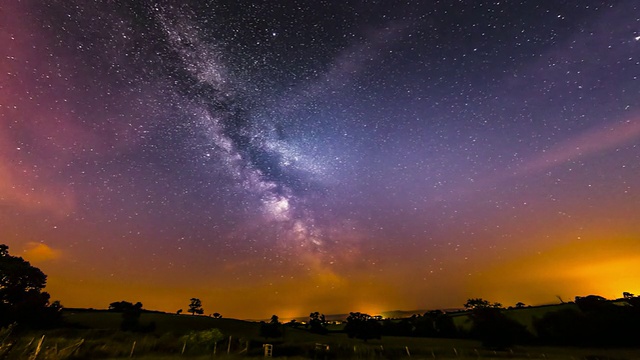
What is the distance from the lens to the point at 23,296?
5228cm

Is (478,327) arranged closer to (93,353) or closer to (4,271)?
(93,353)

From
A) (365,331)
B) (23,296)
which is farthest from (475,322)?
(23,296)

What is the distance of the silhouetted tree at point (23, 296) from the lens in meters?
47.2

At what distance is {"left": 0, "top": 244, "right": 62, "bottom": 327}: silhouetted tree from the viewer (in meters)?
47.2

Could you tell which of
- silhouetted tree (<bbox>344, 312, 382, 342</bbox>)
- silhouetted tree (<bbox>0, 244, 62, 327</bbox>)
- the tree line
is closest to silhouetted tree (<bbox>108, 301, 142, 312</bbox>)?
the tree line

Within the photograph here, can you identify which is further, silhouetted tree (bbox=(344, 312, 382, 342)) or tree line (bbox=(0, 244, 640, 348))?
silhouetted tree (bbox=(344, 312, 382, 342))

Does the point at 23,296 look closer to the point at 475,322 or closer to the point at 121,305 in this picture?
the point at 121,305

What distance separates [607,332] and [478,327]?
99.6 feet

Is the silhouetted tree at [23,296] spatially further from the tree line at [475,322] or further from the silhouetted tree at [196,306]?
the silhouetted tree at [196,306]

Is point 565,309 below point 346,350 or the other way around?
the other way around

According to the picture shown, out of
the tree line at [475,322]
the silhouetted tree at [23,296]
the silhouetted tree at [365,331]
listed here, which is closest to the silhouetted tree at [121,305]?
the tree line at [475,322]

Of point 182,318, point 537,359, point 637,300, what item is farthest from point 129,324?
point 637,300

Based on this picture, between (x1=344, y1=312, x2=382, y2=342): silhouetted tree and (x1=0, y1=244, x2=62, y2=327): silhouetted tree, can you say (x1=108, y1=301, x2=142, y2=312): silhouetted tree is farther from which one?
(x1=344, y1=312, x2=382, y2=342): silhouetted tree

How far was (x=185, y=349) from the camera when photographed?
103ft
